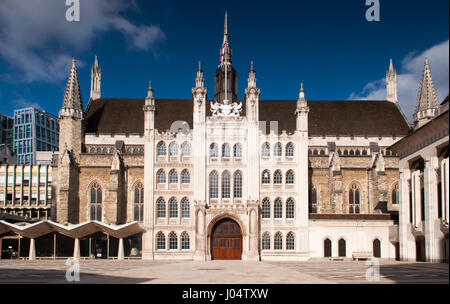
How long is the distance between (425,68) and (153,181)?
3609cm

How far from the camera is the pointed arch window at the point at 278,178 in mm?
51219

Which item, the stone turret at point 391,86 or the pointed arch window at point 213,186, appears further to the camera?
the stone turret at point 391,86

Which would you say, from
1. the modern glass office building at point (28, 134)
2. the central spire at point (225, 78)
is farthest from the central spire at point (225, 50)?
the modern glass office building at point (28, 134)

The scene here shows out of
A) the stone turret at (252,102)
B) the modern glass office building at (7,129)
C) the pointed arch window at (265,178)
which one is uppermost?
the modern glass office building at (7,129)

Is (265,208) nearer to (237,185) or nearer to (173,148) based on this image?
(237,185)

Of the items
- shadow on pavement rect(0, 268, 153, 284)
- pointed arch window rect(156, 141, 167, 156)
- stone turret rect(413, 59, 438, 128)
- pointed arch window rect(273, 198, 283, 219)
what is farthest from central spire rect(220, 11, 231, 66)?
shadow on pavement rect(0, 268, 153, 284)

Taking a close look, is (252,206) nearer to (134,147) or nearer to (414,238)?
(414,238)

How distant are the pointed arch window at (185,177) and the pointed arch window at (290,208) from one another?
999cm

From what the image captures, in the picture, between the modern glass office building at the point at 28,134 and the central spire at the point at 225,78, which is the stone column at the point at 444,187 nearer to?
the central spire at the point at 225,78

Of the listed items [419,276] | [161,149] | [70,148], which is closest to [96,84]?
[70,148]

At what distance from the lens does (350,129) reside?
65438 millimetres

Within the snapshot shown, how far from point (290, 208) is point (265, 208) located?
2.47 metres

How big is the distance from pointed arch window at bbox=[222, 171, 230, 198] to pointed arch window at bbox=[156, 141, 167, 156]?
20.8ft
